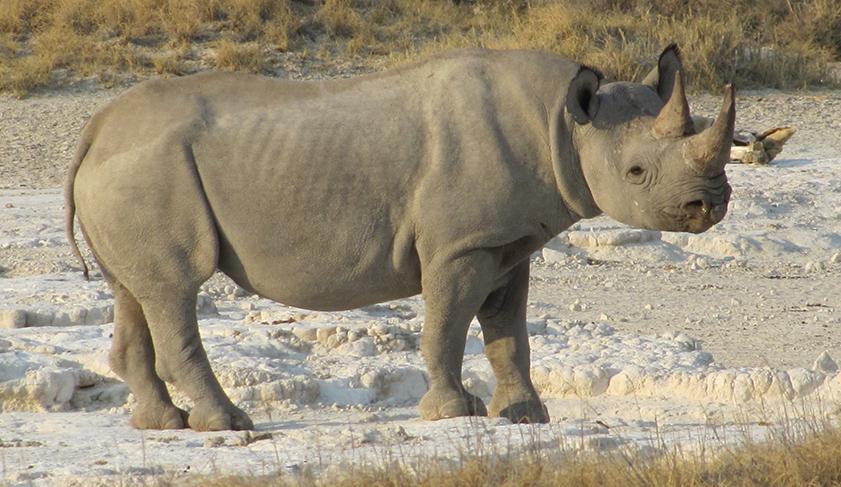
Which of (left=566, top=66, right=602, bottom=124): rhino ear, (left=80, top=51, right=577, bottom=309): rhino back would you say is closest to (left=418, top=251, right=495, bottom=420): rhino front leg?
(left=80, top=51, right=577, bottom=309): rhino back

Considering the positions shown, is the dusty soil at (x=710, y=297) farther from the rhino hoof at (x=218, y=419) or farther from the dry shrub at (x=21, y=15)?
the dry shrub at (x=21, y=15)

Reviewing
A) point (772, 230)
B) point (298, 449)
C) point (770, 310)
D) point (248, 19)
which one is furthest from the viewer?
point (248, 19)

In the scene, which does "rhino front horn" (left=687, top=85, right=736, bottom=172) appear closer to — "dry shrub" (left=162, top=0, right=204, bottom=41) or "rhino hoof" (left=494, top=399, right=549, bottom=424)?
"rhino hoof" (left=494, top=399, right=549, bottom=424)

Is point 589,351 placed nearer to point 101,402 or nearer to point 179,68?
point 101,402

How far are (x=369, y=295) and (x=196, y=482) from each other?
80.6 inches

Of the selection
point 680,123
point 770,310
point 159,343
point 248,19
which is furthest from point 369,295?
point 248,19

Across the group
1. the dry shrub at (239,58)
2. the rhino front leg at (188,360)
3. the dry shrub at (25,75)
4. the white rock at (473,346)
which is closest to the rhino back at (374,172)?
the rhino front leg at (188,360)

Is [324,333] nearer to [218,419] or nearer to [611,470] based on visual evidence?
[218,419]

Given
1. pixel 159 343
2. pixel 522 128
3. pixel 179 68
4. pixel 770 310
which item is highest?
pixel 522 128

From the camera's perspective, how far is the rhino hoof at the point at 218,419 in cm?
807

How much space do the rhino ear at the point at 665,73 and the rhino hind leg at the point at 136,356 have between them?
270cm

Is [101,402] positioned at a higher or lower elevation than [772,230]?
higher

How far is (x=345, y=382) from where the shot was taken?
920 cm

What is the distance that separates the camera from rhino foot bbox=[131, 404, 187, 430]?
823cm
